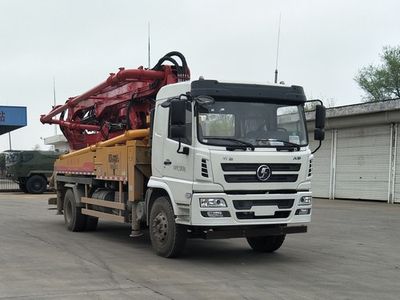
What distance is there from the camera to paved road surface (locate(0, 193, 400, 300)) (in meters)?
7.03

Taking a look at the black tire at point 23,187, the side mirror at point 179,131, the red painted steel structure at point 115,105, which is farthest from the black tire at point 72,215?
the black tire at point 23,187

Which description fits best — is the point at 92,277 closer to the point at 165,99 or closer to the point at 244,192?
the point at 244,192

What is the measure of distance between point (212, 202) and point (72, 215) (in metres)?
6.06

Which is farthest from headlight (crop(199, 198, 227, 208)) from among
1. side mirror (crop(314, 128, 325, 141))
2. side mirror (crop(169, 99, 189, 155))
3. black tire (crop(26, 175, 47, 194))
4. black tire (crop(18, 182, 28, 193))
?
black tire (crop(18, 182, 28, 193))

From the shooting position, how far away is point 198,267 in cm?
872

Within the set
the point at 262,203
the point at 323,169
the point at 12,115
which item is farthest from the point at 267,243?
the point at 12,115

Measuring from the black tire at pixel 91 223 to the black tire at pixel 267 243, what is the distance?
4.59m

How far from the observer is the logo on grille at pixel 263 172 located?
8.79m

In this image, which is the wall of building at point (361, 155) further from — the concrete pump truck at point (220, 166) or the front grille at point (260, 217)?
the front grille at point (260, 217)

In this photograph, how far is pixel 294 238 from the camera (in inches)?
493

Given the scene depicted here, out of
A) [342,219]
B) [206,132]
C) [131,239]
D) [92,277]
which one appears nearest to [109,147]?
[131,239]

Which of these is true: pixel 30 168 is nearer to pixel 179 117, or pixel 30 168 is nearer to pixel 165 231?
pixel 165 231

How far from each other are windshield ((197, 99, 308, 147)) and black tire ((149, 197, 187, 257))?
1438 millimetres

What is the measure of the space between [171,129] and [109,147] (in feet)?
9.02
